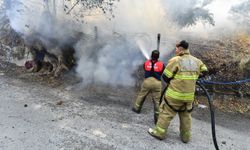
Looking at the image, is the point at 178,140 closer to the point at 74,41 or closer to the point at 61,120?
the point at 61,120

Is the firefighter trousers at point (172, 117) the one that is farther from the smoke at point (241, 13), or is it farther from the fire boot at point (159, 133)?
the smoke at point (241, 13)

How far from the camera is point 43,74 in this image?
842cm

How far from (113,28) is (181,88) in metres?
5.55

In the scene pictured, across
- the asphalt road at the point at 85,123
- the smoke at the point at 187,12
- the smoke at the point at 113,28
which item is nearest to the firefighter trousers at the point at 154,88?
the asphalt road at the point at 85,123

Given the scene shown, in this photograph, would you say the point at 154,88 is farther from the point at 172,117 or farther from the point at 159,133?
the point at 159,133

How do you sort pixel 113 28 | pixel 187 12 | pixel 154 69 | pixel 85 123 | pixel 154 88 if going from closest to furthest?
1. pixel 85 123
2. pixel 154 69
3. pixel 154 88
4. pixel 187 12
5. pixel 113 28

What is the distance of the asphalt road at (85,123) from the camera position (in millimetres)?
5090

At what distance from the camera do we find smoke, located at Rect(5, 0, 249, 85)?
8.32 m

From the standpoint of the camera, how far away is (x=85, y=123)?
18.8ft

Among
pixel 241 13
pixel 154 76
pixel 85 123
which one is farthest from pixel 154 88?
pixel 241 13

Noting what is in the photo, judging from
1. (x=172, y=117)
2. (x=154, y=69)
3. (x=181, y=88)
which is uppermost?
(x=154, y=69)

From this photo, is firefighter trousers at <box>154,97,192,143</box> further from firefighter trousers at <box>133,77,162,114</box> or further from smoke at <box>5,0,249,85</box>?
smoke at <box>5,0,249,85</box>

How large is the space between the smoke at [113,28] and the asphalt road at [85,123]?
0.96 m

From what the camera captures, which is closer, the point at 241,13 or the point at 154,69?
the point at 154,69
